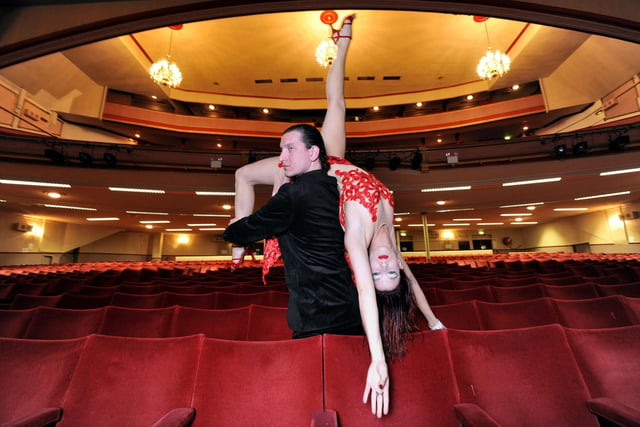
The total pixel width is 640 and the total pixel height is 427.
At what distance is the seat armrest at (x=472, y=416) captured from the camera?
2.61 ft

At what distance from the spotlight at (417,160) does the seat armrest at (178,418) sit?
732 centimetres

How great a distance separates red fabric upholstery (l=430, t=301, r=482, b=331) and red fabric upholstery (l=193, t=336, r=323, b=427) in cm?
123

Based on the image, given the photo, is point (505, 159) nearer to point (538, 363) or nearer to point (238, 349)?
point (538, 363)

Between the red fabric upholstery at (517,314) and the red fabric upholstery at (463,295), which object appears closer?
the red fabric upholstery at (517,314)

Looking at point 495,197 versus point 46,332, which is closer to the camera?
point 46,332

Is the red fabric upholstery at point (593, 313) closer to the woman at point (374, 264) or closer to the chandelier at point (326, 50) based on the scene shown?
the woman at point (374, 264)

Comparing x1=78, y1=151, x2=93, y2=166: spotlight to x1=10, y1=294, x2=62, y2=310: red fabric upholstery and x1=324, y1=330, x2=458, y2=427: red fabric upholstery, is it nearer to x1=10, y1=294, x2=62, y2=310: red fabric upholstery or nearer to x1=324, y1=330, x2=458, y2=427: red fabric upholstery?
x1=10, y1=294, x2=62, y2=310: red fabric upholstery

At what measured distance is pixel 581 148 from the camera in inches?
250

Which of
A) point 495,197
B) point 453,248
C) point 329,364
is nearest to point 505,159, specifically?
point 495,197

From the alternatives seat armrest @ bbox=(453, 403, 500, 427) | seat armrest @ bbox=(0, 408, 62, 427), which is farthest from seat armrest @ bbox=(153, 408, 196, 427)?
seat armrest @ bbox=(453, 403, 500, 427)

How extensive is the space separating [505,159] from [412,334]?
7672 millimetres

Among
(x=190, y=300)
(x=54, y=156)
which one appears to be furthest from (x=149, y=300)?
(x=54, y=156)

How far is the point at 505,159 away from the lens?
7.01m

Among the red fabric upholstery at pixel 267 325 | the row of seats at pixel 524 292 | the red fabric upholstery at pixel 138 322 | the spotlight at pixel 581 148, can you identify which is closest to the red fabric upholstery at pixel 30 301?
the red fabric upholstery at pixel 138 322
